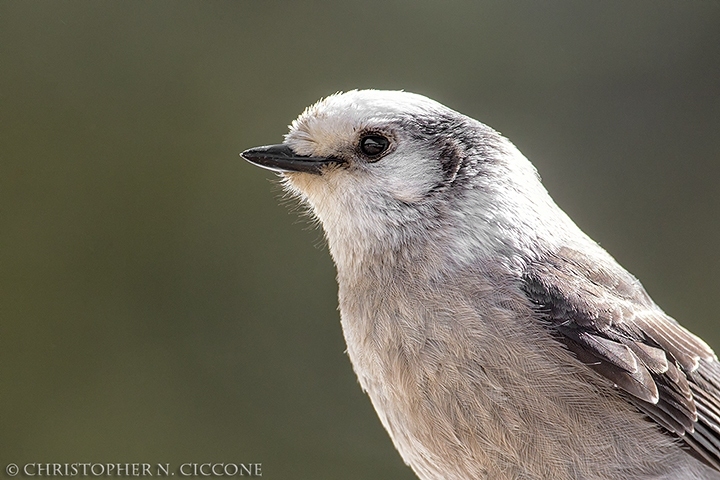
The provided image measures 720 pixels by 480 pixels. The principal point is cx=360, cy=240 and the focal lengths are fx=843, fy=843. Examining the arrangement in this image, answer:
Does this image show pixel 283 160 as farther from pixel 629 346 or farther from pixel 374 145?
pixel 629 346

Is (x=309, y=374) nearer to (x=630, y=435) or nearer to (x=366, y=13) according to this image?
(x=366, y=13)

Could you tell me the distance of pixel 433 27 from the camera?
→ 5277mm

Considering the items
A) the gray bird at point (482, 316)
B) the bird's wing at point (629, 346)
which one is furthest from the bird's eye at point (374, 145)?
the bird's wing at point (629, 346)

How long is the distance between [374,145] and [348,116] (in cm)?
12

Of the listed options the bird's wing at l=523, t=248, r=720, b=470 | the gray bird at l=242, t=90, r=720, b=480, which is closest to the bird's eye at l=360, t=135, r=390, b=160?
the gray bird at l=242, t=90, r=720, b=480

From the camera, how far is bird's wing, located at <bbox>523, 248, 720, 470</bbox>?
220 centimetres

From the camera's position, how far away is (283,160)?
2498 mm

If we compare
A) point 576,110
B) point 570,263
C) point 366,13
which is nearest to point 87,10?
point 366,13

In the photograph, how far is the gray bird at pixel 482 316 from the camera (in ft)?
6.89

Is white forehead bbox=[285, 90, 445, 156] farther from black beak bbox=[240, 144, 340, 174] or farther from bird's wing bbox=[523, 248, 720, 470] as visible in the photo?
bird's wing bbox=[523, 248, 720, 470]

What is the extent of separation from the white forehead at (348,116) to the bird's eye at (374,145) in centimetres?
3

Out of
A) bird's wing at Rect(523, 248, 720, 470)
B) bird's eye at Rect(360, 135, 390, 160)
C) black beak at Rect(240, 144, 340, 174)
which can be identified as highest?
bird's eye at Rect(360, 135, 390, 160)

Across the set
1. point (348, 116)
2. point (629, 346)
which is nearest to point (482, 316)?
point (629, 346)

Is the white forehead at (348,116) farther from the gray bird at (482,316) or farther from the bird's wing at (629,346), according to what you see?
the bird's wing at (629,346)
